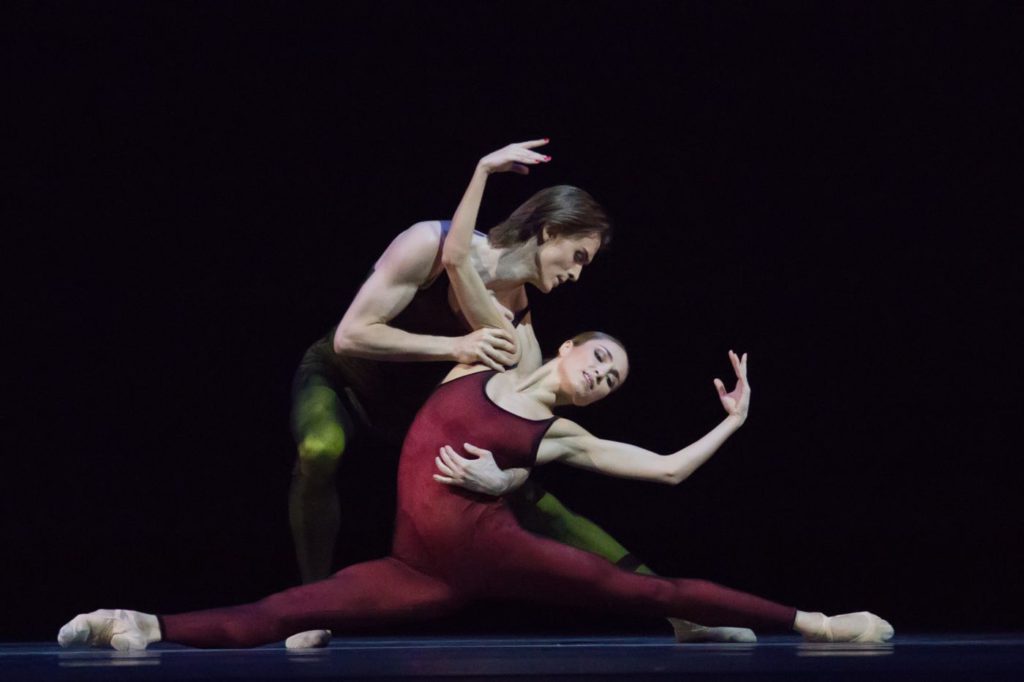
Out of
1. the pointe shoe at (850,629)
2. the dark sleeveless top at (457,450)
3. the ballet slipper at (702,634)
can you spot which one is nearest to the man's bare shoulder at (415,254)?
the dark sleeveless top at (457,450)

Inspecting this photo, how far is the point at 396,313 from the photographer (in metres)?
3.26

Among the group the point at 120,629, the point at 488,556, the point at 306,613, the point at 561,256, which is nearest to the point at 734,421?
the point at 561,256

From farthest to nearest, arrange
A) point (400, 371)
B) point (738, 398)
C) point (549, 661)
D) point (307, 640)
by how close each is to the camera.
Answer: point (400, 371) < point (738, 398) < point (307, 640) < point (549, 661)

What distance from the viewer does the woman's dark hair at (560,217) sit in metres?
3.23

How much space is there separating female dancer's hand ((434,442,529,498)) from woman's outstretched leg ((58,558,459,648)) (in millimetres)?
206

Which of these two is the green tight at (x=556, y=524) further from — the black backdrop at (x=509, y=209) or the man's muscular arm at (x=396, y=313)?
the black backdrop at (x=509, y=209)

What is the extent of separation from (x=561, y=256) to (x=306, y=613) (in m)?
0.98

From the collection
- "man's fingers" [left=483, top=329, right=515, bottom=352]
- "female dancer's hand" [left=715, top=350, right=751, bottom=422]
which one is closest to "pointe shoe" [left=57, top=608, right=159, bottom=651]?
"man's fingers" [left=483, top=329, right=515, bottom=352]

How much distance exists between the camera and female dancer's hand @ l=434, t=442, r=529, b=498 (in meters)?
2.89

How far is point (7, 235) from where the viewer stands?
14.2 feet

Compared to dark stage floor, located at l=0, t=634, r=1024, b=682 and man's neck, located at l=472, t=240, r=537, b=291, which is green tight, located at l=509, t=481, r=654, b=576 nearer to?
dark stage floor, located at l=0, t=634, r=1024, b=682

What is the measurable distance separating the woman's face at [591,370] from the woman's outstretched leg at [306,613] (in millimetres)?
498

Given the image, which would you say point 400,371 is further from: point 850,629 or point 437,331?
point 850,629

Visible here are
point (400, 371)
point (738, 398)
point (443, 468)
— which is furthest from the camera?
point (400, 371)
